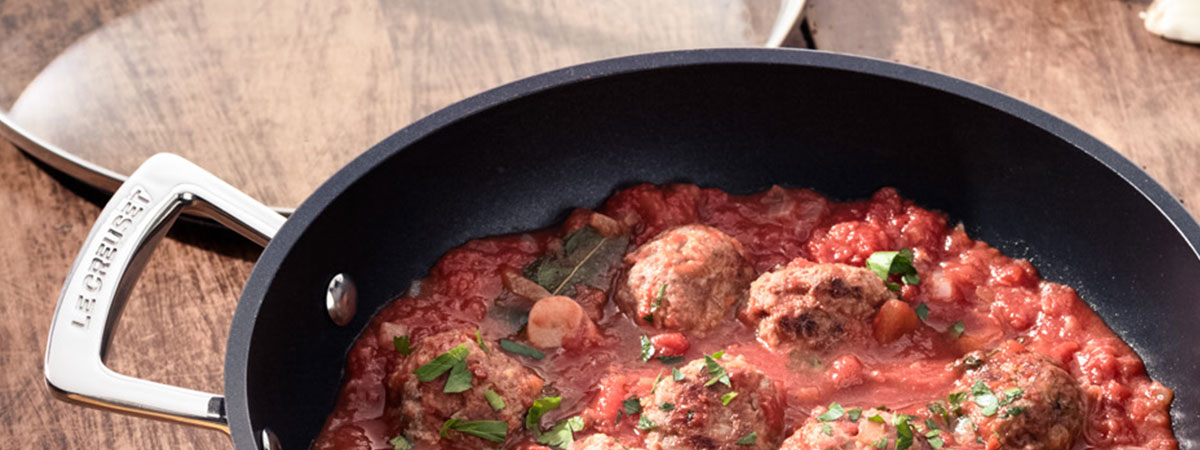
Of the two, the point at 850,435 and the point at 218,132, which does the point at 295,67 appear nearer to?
the point at 218,132

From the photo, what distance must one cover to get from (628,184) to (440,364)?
1.04m

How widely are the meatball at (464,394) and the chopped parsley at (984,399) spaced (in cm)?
118

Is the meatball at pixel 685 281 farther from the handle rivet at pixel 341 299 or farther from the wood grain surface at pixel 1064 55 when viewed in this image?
the wood grain surface at pixel 1064 55

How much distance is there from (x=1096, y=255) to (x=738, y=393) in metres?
1.26

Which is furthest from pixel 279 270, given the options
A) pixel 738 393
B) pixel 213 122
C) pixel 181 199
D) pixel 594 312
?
pixel 213 122

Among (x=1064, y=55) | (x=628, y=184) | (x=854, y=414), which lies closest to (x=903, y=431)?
(x=854, y=414)

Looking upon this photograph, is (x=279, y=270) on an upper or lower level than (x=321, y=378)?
upper

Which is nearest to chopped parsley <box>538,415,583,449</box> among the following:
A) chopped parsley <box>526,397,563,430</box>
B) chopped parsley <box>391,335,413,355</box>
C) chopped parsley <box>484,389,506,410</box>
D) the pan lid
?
chopped parsley <box>526,397,563,430</box>

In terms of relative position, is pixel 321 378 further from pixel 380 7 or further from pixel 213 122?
pixel 380 7

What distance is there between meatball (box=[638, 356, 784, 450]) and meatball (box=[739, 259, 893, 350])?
0.27m

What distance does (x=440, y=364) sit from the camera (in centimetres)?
315

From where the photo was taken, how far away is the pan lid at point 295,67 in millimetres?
4535

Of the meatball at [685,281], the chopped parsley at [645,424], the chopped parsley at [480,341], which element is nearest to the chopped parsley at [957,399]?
the meatball at [685,281]

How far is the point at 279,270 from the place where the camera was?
3.01 m
